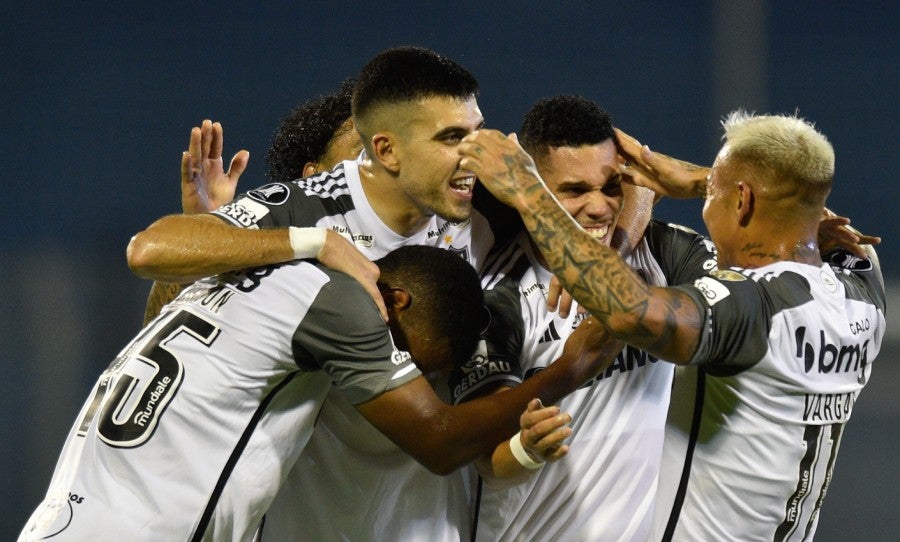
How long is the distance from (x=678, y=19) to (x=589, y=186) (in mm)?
4348

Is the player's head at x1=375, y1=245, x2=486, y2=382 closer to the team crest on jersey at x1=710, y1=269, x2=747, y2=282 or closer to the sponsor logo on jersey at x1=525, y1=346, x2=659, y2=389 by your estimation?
the sponsor logo on jersey at x1=525, y1=346, x2=659, y2=389

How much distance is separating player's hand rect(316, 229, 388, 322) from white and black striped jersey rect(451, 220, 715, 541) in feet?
1.61

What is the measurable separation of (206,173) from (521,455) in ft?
5.59

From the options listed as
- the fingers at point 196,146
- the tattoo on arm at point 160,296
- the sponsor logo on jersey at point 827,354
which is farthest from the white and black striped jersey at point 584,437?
the fingers at point 196,146

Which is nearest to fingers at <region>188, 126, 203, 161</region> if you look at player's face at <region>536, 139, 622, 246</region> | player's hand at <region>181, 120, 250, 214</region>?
player's hand at <region>181, 120, 250, 214</region>

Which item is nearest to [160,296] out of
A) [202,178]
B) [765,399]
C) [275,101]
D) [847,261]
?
[202,178]

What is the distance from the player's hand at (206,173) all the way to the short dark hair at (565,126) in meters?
1.07

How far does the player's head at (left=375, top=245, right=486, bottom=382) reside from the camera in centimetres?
277

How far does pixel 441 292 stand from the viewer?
2.76 m

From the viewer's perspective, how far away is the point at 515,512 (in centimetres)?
320

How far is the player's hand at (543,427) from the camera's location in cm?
256

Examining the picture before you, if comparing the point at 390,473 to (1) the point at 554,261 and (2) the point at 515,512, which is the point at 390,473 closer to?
(2) the point at 515,512

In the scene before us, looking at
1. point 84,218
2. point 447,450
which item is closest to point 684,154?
point 84,218

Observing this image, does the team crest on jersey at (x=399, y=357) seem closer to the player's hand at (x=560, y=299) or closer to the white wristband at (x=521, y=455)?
the white wristband at (x=521, y=455)
